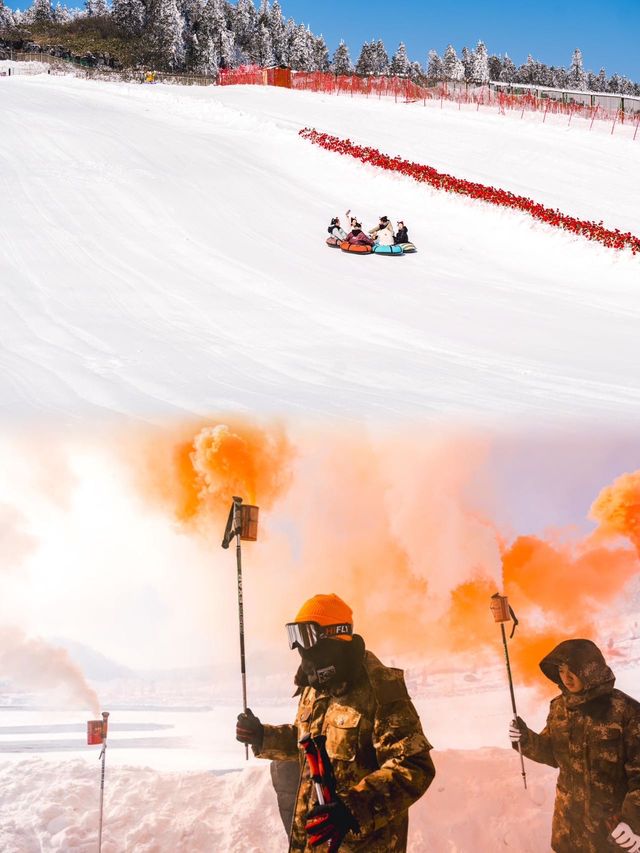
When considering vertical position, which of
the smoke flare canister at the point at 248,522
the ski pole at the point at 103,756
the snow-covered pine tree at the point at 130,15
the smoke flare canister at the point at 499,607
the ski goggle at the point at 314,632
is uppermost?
the snow-covered pine tree at the point at 130,15

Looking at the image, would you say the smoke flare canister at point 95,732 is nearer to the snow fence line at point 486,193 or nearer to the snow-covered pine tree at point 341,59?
the snow fence line at point 486,193

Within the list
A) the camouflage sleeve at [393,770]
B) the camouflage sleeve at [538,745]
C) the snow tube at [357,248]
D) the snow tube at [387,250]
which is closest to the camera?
the camouflage sleeve at [393,770]

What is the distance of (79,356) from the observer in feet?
21.1

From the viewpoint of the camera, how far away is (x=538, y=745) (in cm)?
380

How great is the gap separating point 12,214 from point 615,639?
1085 cm

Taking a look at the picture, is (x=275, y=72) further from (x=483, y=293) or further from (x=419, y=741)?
(x=419, y=741)

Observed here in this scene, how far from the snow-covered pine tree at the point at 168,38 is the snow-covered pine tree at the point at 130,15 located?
26.7 feet

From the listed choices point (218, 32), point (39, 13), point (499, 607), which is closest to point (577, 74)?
point (218, 32)

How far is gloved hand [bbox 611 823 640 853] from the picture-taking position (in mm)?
3523

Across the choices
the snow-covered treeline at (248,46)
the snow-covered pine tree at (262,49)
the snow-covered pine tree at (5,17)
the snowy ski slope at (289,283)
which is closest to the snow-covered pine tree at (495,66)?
the snow-covered treeline at (248,46)

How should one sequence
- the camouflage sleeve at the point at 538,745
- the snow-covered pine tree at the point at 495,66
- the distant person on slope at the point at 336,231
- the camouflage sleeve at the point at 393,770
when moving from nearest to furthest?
the camouflage sleeve at the point at 393,770 → the camouflage sleeve at the point at 538,745 → the distant person on slope at the point at 336,231 → the snow-covered pine tree at the point at 495,66

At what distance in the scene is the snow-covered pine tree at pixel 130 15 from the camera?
83625mm

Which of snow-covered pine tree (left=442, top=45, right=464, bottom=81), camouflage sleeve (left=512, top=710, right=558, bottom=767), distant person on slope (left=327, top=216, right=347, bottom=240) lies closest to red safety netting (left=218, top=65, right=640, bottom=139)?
distant person on slope (left=327, top=216, right=347, bottom=240)

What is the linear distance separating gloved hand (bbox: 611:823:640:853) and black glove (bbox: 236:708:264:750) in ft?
5.50
